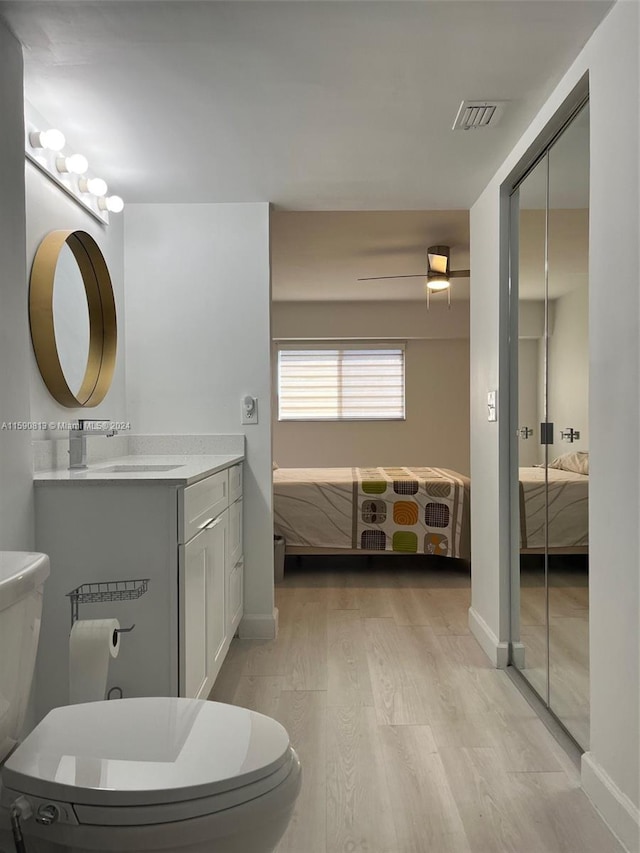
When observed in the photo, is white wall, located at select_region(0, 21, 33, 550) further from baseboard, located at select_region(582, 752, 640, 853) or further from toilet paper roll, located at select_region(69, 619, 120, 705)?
baseboard, located at select_region(582, 752, 640, 853)

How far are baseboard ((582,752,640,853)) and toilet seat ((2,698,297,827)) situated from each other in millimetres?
950

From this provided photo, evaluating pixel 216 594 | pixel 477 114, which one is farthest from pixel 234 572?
pixel 477 114

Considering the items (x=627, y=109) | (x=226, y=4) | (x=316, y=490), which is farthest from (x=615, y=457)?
(x=316, y=490)

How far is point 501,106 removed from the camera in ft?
7.47

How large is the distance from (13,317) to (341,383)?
19.1ft

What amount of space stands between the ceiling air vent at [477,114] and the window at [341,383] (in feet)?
16.9

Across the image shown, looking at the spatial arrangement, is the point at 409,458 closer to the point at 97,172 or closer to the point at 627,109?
the point at 97,172

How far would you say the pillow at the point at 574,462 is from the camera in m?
1.97

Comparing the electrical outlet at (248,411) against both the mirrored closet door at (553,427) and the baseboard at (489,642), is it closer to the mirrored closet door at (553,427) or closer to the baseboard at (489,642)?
the mirrored closet door at (553,427)

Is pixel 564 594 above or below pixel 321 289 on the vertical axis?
below

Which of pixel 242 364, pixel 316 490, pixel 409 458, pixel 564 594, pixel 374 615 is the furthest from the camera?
pixel 409 458

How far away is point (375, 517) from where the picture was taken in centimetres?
474

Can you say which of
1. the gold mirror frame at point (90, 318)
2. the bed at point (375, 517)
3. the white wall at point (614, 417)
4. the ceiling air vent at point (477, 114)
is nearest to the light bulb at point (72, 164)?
the gold mirror frame at point (90, 318)

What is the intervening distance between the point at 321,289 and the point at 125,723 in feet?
18.7
